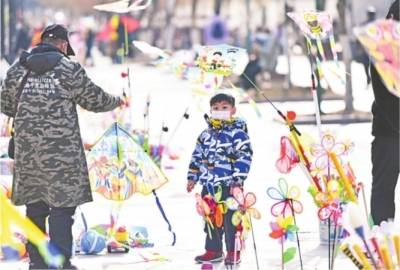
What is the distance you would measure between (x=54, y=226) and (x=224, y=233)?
4.20ft

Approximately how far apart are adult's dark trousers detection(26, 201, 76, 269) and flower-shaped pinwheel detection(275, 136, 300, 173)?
1.32 m

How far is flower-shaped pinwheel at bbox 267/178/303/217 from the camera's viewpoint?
6867mm

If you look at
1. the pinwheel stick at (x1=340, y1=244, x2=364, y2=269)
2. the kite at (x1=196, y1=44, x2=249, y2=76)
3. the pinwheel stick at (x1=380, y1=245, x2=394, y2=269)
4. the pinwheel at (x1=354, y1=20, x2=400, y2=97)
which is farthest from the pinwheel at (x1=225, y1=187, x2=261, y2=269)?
the pinwheel at (x1=354, y1=20, x2=400, y2=97)

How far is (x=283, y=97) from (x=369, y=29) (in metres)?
18.0

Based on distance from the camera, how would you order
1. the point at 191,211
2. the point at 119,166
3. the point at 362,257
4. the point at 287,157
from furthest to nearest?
the point at 191,211, the point at 119,166, the point at 287,157, the point at 362,257

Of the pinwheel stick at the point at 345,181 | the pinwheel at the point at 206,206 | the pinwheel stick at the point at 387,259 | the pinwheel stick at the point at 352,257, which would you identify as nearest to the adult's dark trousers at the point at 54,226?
the pinwheel at the point at 206,206

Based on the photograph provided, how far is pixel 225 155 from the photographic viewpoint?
761 centimetres

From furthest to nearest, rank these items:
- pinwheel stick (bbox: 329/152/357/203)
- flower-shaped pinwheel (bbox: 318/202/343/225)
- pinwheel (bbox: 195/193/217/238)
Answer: pinwheel (bbox: 195/193/217/238) → flower-shaped pinwheel (bbox: 318/202/343/225) → pinwheel stick (bbox: 329/152/357/203)

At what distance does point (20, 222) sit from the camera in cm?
515

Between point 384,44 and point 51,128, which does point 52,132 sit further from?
point 384,44

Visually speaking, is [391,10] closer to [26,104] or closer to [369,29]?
[369,29]

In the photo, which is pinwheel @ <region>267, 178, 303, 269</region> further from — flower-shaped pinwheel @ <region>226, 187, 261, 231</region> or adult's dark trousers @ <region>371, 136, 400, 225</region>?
adult's dark trousers @ <region>371, 136, 400, 225</region>

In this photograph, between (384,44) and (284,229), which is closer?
(384,44)

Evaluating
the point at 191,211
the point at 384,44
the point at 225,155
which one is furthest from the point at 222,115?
the point at 191,211
